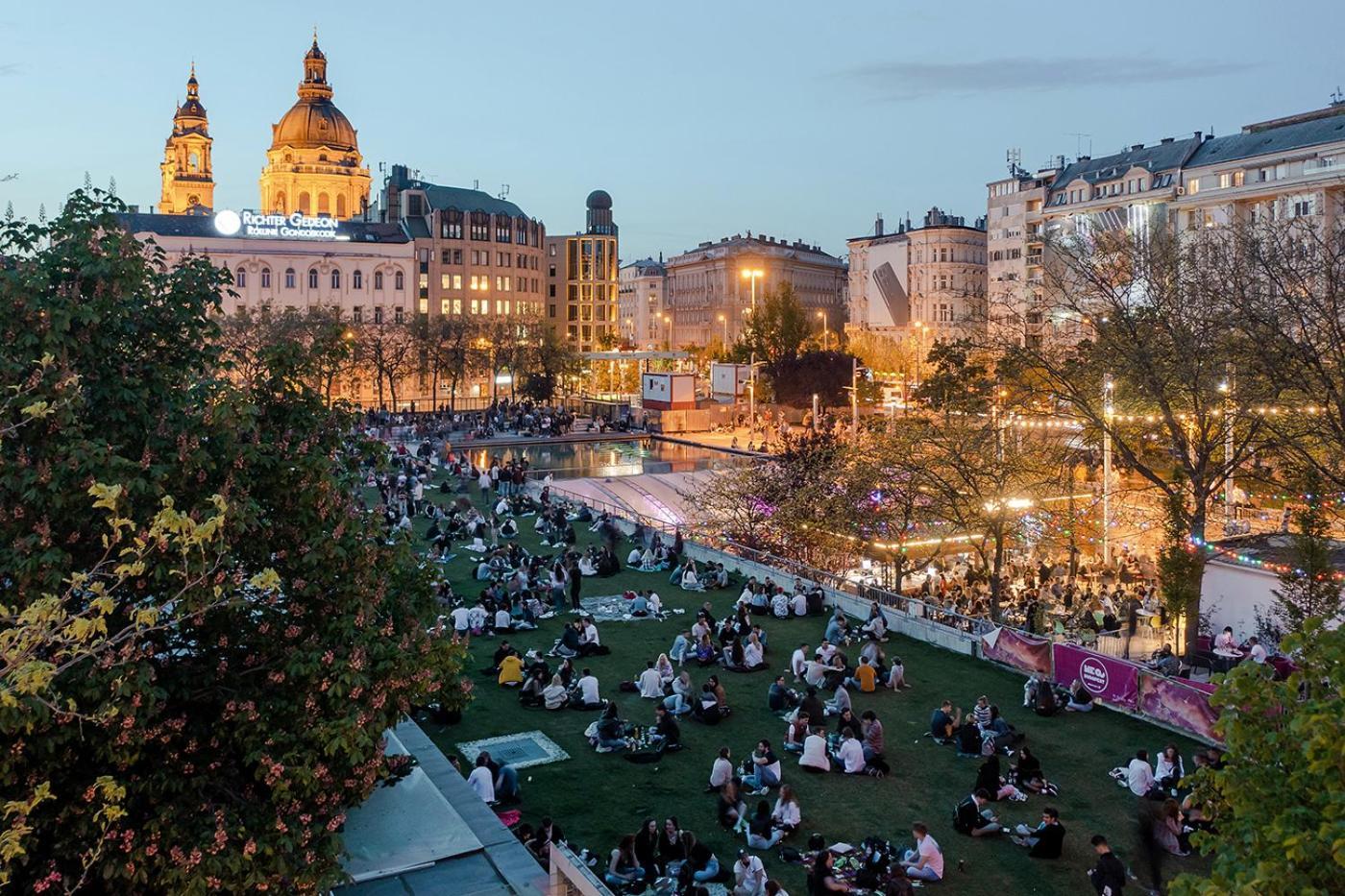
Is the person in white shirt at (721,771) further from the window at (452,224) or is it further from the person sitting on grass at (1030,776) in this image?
the window at (452,224)

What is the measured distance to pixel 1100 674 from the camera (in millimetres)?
20656

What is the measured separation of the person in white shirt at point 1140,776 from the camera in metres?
16.4

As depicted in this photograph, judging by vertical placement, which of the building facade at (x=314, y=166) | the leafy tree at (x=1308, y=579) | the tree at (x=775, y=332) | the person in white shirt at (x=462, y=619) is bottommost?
the person in white shirt at (x=462, y=619)

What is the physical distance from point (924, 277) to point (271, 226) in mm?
63583

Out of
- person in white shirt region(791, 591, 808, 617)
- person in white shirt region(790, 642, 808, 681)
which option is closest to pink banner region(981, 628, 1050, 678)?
person in white shirt region(790, 642, 808, 681)

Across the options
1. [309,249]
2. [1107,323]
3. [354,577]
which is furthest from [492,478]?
[309,249]

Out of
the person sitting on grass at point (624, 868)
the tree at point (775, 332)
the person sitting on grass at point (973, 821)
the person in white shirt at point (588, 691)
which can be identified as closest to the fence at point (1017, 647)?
the person sitting on grass at point (973, 821)

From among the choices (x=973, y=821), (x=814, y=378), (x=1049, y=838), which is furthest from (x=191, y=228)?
(x=1049, y=838)

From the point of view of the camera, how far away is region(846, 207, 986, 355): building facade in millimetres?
117688

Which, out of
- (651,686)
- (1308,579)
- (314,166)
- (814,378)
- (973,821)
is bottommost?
(973,821)

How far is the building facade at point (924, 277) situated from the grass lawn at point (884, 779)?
92.1 m

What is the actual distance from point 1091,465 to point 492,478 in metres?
24.1

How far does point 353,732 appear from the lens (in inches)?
401

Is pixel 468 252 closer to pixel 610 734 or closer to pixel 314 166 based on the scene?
pixel 314 166
